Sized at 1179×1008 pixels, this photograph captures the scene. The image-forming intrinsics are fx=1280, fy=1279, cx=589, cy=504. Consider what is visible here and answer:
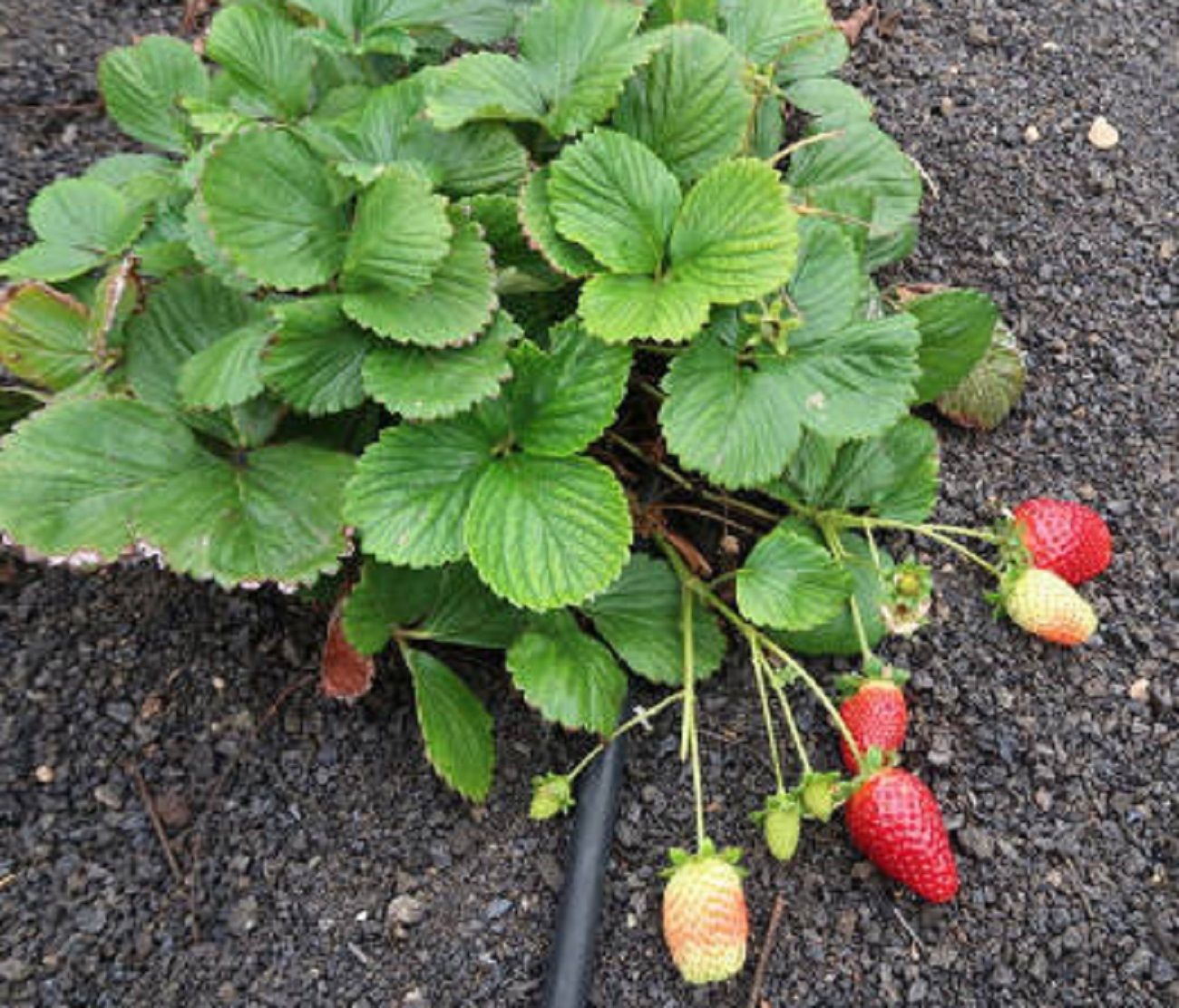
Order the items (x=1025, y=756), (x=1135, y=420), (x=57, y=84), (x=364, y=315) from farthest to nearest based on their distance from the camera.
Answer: (x=57, y=84), (x=1135, y=420), (x=1025, y=756), (x=364, y=315)

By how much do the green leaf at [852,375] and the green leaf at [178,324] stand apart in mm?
499

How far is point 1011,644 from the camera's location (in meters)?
1.39

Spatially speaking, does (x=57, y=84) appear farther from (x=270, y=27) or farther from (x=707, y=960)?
(x=707, y=960)

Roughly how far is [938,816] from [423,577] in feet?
1.77

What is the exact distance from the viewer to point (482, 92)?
3.98 ft

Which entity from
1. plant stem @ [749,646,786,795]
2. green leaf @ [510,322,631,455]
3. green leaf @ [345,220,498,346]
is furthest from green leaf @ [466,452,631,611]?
plant stem @ [749,646,786,795]

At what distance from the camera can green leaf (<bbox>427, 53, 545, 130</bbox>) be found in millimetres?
1170

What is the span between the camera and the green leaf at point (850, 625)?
130cm

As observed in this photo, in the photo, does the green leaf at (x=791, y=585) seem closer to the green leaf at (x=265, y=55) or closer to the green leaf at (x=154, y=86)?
the green leaf at (x=265, y=55)

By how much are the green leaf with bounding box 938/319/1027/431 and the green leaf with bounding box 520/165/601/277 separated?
54 cm

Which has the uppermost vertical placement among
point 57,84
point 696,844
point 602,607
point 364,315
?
point 364,315

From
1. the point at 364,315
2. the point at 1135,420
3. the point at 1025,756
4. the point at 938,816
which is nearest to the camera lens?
the point at 364,315

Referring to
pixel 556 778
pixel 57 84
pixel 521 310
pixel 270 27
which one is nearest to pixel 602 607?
pixel 556 778

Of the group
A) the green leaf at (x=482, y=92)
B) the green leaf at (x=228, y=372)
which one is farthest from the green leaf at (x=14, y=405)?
the green leaf at (x=482, y=92)
